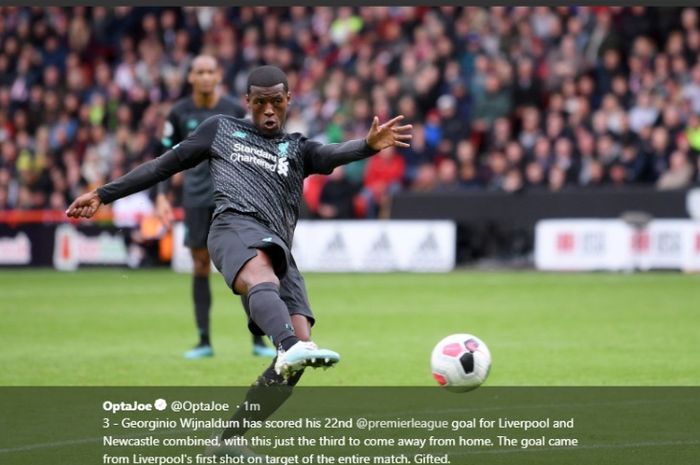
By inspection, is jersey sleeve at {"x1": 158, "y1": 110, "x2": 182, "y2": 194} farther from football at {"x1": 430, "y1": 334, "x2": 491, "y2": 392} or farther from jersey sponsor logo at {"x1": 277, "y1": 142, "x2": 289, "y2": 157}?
jersey sponsor logo at {"x1": 277, "y1": 142, "x2": 289, "y2": 157}

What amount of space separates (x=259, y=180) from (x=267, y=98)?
0.45 m

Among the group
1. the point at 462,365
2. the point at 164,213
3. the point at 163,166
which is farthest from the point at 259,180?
the point at 164,213

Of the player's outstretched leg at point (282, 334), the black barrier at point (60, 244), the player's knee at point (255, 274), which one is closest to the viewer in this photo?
the player's outstretched leg at point (282, 334)

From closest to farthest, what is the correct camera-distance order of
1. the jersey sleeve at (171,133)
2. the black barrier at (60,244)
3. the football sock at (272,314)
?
the football sock at (272,314) < the jersey sleeve at (171,133) < the black barrier at (60,244)

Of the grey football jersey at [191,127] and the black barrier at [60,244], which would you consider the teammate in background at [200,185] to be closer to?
the grey football jersey at [191,127]

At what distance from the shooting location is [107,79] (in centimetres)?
2867

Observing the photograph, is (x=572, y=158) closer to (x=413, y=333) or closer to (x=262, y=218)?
(x=413, y=333)

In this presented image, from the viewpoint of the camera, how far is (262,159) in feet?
24.5

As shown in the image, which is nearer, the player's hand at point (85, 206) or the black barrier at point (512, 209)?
the player's hand at point (85, 206)

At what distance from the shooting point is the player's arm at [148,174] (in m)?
7.39

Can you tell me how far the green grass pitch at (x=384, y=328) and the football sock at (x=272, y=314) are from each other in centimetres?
334

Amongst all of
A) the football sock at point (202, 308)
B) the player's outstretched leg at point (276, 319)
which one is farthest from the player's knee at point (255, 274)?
the football sock at point (202, 308)
